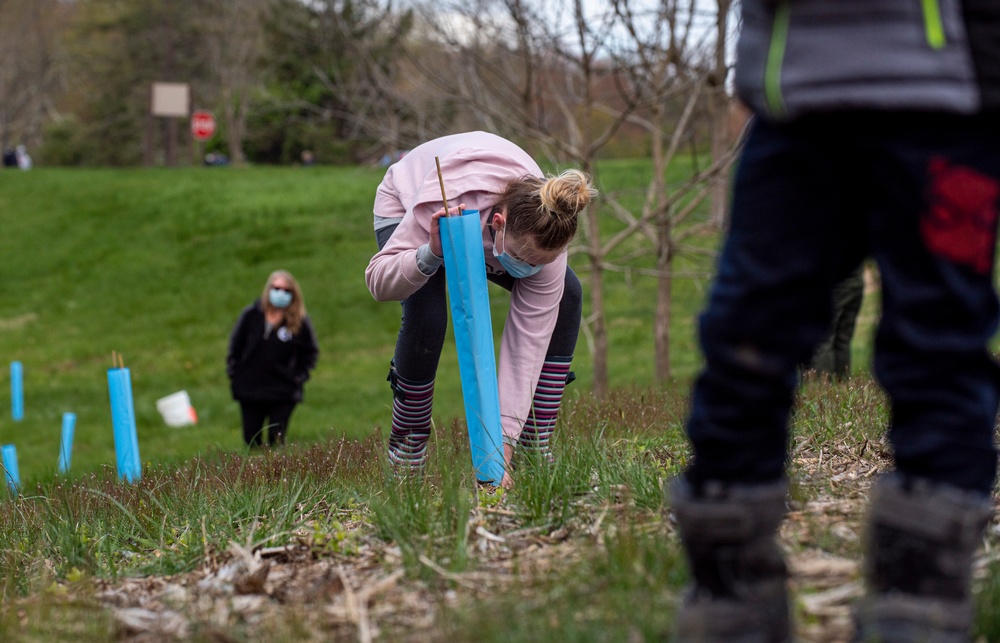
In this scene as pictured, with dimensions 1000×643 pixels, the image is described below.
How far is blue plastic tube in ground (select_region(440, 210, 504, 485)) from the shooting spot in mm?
4035

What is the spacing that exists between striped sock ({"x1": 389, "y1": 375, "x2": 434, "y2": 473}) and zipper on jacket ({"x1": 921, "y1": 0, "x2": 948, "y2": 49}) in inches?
130

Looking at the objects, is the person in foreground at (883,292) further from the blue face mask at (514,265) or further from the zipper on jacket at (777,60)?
the blue face mask at (514,265)

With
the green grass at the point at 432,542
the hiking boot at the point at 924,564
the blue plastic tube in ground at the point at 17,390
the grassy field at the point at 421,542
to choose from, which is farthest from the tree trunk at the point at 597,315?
the blue plastic tube in ground at the point at 17,390

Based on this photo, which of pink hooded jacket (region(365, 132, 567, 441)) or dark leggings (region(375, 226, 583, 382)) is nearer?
pink hooded jacket (region(365, 132, 567, 441))

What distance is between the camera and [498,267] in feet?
14.7

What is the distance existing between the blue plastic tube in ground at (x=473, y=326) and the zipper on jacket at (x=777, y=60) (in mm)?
2220

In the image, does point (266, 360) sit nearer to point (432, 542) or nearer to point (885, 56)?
point (432, 542)

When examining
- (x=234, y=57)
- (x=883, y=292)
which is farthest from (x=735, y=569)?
(x=234, y=57)

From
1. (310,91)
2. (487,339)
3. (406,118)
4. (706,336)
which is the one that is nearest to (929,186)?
(706,336)

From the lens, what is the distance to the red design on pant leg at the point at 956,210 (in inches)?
70.6

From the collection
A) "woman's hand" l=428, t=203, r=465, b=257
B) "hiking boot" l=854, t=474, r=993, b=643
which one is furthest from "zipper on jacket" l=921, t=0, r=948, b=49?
"woman's hand" l=428, t=203, r=465, b=257

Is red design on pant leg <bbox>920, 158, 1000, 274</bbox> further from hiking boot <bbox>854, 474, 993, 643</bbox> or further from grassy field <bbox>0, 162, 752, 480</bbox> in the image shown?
grassy field <bbox>0, 162, 752, 480</bbox>

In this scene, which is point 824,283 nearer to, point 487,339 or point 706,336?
point 706,336

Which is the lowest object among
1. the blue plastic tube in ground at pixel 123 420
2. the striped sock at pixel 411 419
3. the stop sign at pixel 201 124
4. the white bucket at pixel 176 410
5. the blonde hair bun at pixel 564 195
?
the white bucket at pixel 176 410
